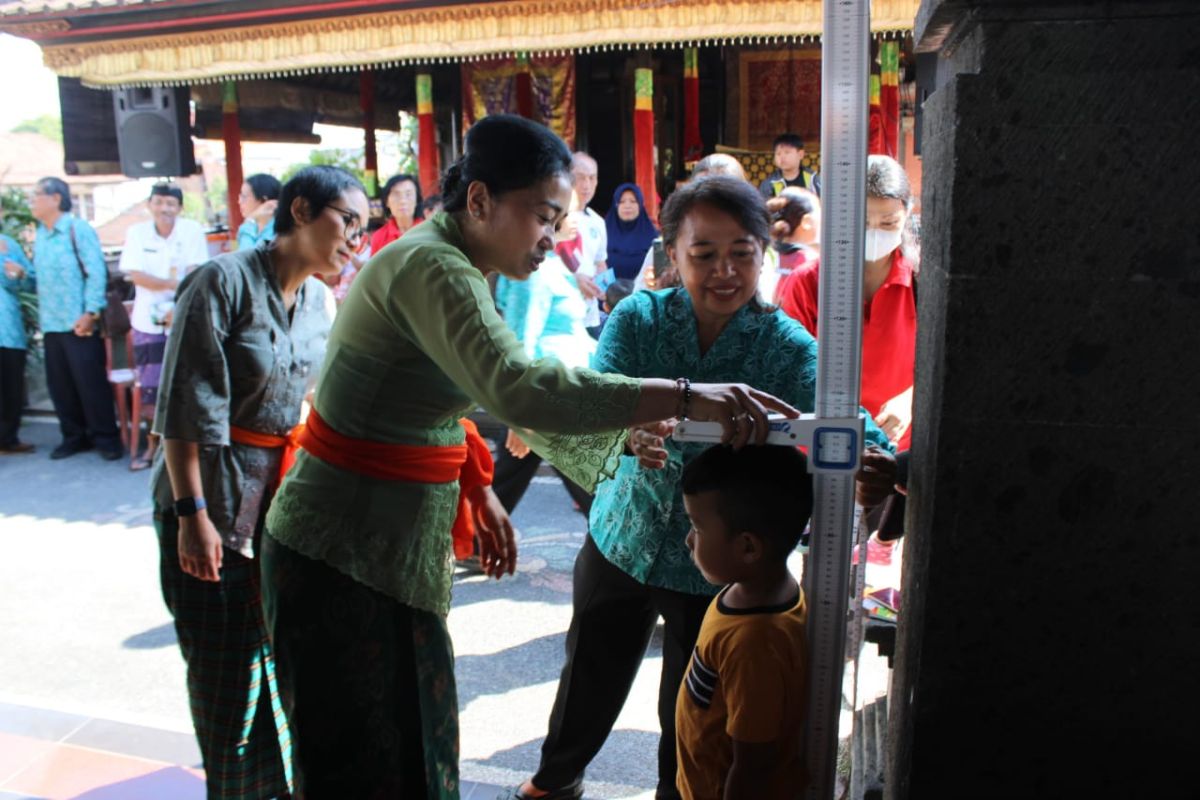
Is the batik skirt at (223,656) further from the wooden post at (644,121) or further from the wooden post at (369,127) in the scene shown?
the wooden post at (369,127)

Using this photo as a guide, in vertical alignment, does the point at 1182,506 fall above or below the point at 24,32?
below

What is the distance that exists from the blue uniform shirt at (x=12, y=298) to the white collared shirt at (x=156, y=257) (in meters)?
1.05

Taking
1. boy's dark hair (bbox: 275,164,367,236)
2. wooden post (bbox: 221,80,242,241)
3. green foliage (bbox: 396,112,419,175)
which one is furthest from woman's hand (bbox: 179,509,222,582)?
green foliage (bbox: 396,112,419,175)

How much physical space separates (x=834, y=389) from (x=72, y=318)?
6867mm

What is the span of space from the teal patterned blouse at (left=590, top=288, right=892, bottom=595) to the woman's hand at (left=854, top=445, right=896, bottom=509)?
428 millimetres

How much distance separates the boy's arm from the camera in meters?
1.57

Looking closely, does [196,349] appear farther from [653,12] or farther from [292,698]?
[653,12]

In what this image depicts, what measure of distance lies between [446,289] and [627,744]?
1.94 meters

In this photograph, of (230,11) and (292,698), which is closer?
(292,698)

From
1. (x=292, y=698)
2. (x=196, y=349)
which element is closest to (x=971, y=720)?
(x=292, y=698)

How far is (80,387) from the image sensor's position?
709 cm

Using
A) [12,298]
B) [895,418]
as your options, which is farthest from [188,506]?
[12,298]

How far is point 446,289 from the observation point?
5.24 feet

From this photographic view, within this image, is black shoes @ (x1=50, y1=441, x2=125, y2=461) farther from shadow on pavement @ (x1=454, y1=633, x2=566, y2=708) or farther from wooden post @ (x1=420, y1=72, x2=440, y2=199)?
shadow on pavement @ (x1=454, y1=633, x2=566, y2=708)
